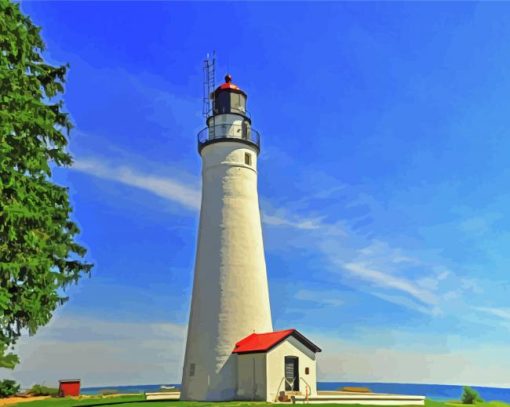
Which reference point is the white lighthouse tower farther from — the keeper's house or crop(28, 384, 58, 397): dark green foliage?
crop(28, 384, 58, 397): dark green foliage

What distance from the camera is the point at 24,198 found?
12633mm

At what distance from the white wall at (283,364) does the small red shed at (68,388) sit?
1370 cm

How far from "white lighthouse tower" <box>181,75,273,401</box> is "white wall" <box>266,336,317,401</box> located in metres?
2.07

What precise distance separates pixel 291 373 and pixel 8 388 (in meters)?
14.6

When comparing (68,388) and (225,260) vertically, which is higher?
(225,260)

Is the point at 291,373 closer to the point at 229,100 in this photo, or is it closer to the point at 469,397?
the point at 469,397

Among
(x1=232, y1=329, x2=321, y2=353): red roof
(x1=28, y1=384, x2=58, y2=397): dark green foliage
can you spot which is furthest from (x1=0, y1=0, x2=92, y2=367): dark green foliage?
(x1=28, y1=384, x2=58, y2=397): dark green foliage

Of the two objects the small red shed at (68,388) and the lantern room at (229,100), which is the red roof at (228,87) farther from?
the small red shed at (68,388)

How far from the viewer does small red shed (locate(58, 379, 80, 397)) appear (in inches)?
1180

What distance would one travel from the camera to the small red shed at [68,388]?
2997 cm

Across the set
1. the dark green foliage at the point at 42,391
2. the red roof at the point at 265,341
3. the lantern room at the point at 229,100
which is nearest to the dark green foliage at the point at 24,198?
the red roof at the point at 265,341

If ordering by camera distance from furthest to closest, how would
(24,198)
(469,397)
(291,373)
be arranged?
1. (469,397)
2. (291,373)
3. (24,198)

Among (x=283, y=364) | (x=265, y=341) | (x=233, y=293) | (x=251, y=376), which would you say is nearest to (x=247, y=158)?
(x=233, y=293)

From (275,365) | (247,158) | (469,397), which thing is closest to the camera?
(275,365)
